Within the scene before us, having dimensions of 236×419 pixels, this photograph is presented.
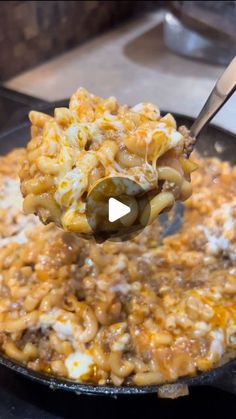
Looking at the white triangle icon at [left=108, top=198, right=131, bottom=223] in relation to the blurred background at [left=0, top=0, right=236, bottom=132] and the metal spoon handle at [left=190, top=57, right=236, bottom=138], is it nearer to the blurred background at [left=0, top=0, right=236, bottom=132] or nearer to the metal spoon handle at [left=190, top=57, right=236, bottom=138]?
the metal spoon handle at [left=190, top=57, right=236, bottom=138]

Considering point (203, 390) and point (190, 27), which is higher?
point (190, 27)

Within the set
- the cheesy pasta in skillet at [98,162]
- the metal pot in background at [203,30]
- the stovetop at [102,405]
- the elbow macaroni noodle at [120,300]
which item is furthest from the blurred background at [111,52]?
the stovetop at [102,405]

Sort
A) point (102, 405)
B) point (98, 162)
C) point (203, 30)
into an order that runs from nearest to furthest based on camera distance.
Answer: point (98, 162) → point (102, 405) → point (203, 30)

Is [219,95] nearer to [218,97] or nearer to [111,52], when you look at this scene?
[218,97]

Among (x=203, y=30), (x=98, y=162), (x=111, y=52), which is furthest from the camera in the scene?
(x=111, y=52)

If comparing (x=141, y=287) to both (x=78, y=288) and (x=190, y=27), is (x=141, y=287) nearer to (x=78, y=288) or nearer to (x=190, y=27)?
(x=78, y=288)

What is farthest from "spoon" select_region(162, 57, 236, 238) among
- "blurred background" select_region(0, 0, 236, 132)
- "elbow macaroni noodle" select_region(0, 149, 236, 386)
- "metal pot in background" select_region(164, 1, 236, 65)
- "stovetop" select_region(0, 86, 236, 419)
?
"metal pot in background" select_region(164, 1, 236, 65)

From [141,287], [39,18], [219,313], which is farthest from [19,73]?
[219,313]

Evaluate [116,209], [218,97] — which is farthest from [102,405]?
[218,97]
